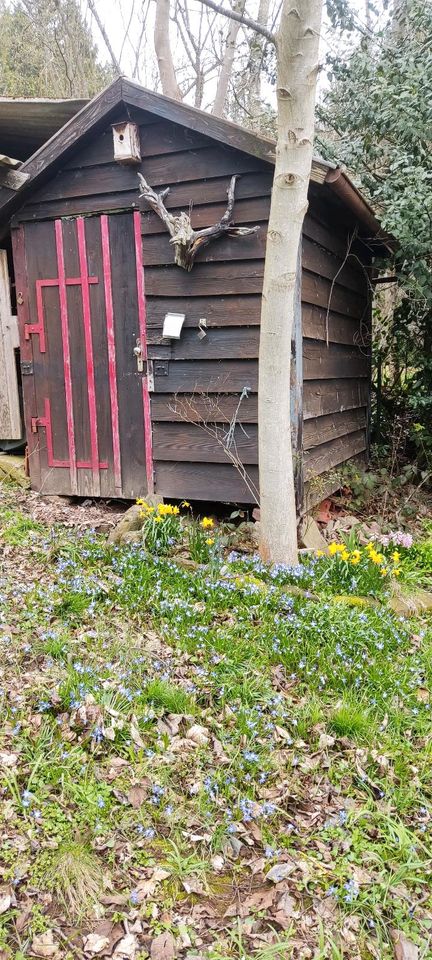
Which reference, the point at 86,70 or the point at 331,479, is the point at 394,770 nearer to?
the point at 331,479

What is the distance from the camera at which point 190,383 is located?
5.34m

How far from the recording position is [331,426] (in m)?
6.38

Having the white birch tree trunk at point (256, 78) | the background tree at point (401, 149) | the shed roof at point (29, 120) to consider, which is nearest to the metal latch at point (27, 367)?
the shed roof at point (29, 120)

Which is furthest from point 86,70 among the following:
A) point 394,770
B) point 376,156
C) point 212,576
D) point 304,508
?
point 394,770

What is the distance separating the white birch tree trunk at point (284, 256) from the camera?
12.0ft

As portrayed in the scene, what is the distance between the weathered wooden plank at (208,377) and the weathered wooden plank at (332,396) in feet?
1.93

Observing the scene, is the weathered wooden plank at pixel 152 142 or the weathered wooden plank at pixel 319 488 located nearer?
the weathered wooden plank at pixel 152 142

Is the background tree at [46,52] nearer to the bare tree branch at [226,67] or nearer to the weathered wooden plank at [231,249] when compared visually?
the bare tree branch at [226,67]

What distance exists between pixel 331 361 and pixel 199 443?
5.97 ft

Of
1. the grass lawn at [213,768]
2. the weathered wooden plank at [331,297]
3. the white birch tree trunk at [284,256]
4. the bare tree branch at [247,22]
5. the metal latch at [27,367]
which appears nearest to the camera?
the grass lawn at [213,768]

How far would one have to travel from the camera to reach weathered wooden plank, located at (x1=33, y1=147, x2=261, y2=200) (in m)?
4.95

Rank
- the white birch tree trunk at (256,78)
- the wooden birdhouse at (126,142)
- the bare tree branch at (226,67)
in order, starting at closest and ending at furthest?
the wooden birdhouse at (126,142) < the bare tree branch at (226,67) < the white birch tree trunk at (256,78)

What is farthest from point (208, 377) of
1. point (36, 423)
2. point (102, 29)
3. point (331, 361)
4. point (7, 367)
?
point (102, 29)

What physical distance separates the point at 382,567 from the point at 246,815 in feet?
7.54
